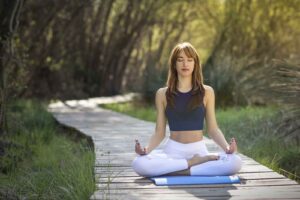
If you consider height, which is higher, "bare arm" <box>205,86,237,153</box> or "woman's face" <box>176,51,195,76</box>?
"woman's face" <box>176,51,195,76</box>

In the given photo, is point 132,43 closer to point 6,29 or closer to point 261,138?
point 6,29

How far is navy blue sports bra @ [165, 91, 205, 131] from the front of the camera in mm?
4777

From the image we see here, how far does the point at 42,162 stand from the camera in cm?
636

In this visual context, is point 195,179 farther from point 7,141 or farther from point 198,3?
point 198,3

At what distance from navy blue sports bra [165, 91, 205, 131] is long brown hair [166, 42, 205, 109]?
0.04 meters

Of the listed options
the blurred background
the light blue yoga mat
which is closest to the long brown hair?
the light blue yoga mat

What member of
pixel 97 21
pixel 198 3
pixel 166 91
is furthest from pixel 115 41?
pixel 166 91

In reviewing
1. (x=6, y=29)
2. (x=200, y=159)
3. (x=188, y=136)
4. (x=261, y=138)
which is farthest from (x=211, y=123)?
(x=6, y=29)

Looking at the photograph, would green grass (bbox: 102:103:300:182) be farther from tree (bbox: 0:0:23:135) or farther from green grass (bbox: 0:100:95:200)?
tree (bbox: 0:0:23:135)

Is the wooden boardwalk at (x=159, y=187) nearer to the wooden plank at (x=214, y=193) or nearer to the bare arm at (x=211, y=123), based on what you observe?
the wooden plank at (x=214, y=193)

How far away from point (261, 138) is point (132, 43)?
10.8m

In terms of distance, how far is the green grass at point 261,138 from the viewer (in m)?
6.21

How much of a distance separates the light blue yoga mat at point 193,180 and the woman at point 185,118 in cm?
10

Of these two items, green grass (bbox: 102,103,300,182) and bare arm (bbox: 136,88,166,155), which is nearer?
bare arm (bbox: 136,88,166,155)
